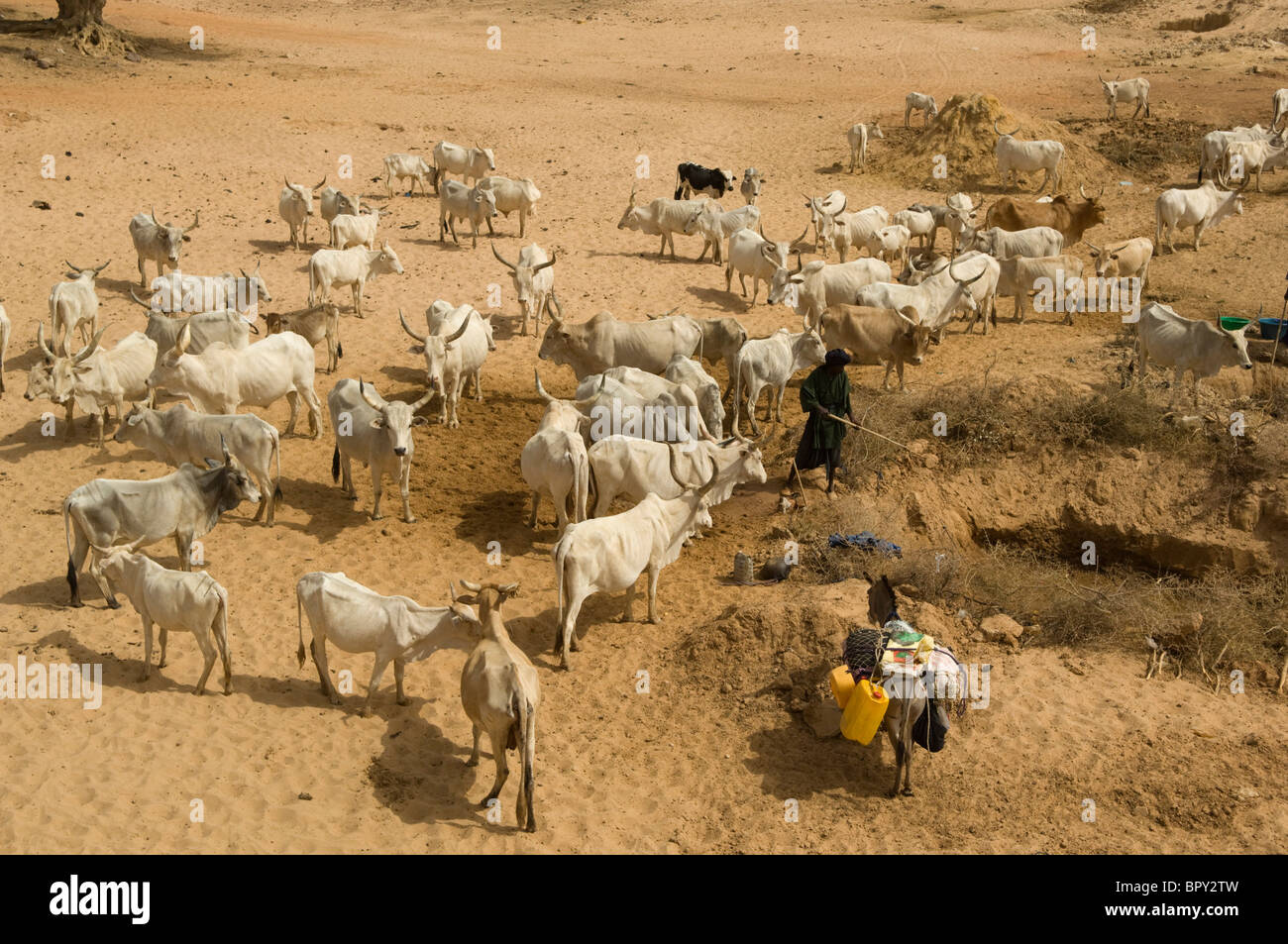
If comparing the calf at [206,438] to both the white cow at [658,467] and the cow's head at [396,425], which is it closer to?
the cow's head at [396,425]

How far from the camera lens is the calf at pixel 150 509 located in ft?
34.1

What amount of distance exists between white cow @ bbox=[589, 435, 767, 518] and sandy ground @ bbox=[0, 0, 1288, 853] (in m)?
0.77

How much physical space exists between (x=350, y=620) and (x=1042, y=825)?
5270mm

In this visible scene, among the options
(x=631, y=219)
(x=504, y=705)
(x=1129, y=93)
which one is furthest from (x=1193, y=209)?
(x=504, y=705)

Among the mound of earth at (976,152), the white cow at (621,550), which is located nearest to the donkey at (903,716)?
the white cow at (621,550)

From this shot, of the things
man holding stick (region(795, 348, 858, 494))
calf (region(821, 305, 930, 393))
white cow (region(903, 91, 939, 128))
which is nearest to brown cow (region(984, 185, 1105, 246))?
calf (region(821, 305, 930, 393))

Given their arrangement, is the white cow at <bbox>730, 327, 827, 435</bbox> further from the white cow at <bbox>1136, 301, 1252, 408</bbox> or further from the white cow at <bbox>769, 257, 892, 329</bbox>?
the white cow at <bbox>1136, 301, 1252, 408</bbox>

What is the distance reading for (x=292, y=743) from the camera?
8906 millimetres

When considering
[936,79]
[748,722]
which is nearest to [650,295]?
[748,722]

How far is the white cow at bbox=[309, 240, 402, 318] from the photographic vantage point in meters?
16.9

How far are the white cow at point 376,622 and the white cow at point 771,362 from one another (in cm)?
580

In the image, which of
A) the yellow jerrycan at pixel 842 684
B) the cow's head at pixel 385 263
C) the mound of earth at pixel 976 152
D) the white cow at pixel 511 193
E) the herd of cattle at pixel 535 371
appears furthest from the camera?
the mound of earth at pixel 976 152

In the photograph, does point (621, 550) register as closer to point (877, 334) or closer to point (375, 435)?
point (375, 435)
